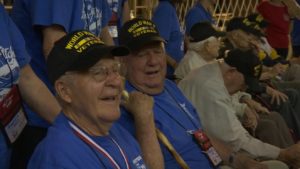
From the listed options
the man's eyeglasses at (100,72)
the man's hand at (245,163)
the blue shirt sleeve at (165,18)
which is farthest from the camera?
the blue shirt sleeve at (165,18)

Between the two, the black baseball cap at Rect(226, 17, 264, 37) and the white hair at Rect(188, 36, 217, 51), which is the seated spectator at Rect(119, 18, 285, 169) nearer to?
the white hair at Rect(188, 36, 217, 51)

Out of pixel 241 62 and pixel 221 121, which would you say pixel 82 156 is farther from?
pixel 241 62

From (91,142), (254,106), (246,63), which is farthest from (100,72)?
(254,106)

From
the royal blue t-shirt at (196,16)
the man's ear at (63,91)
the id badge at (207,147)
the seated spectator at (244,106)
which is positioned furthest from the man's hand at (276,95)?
the man's ear at (63,91)

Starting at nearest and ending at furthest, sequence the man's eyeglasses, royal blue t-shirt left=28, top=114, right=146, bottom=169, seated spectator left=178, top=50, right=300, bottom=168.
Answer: royal blue t-shirt left=28, top=114, right=146, bottom=169
the man's eyeglasses
seated spectator left=178, top=50, right=300, bottom=168

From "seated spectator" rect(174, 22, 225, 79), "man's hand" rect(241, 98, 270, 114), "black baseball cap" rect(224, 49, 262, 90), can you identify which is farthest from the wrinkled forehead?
"seated spectator" rect(174, 22, 225, 79)

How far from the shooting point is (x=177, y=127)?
1813 mm

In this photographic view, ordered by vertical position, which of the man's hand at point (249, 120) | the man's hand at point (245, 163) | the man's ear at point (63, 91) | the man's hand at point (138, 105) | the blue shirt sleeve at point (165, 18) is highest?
the man's ear at point (63, 91)

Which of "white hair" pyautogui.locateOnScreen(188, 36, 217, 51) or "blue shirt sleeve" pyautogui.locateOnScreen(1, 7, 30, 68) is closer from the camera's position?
"blue shirt sleeve" pyautogui.locateOnScreen(1, 7, 30, 68)

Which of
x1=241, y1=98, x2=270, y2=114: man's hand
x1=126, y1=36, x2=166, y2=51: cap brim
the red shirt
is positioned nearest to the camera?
x1=126, y1=36, x2=166, y2=51: cap brim

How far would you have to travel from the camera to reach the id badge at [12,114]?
1352 millimetres

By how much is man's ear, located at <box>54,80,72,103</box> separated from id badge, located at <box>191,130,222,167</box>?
0.69 meters

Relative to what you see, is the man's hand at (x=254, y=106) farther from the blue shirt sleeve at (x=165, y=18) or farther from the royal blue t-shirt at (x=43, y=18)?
the royal blue t-shirt at (x=43, y=18)

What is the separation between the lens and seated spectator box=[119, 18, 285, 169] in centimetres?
178
